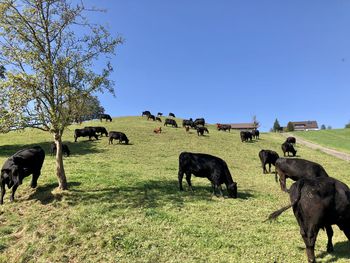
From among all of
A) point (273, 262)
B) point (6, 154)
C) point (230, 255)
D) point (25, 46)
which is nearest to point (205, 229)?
point (230, 255)

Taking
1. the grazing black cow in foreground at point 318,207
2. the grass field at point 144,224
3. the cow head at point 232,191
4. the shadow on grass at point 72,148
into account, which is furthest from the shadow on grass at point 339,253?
the shadow on grass at point 72,148

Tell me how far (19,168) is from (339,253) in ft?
45.3

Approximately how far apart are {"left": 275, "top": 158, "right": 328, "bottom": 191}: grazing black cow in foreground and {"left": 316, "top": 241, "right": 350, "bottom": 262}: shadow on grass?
6495 mm

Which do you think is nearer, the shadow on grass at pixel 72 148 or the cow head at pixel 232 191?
the cow head at pixel 232 191

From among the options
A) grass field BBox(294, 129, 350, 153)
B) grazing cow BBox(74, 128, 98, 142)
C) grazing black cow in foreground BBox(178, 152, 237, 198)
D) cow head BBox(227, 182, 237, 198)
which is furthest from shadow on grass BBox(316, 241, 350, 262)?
grass field BBox(294, 129, 350, 153)

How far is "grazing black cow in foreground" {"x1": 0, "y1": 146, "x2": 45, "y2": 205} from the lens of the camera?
14711mm

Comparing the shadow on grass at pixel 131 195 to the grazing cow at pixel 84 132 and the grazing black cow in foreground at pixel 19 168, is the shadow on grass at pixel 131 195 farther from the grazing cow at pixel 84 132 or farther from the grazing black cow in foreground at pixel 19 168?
the grazing cow at pixel 84 132

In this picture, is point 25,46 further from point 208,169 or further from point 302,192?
point 302,192

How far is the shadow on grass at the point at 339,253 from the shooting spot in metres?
9.02

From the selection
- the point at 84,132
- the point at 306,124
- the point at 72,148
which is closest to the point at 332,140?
the point at 84,132

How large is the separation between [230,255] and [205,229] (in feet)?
6.09

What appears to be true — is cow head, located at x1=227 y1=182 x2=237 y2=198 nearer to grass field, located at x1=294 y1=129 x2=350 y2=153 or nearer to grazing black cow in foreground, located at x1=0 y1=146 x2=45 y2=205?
grazing black cow in foreground, located at x1=0 y1=146 x2=45 y2=205

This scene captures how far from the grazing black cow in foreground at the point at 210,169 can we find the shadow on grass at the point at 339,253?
20.0 feet

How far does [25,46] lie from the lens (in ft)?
50.1
